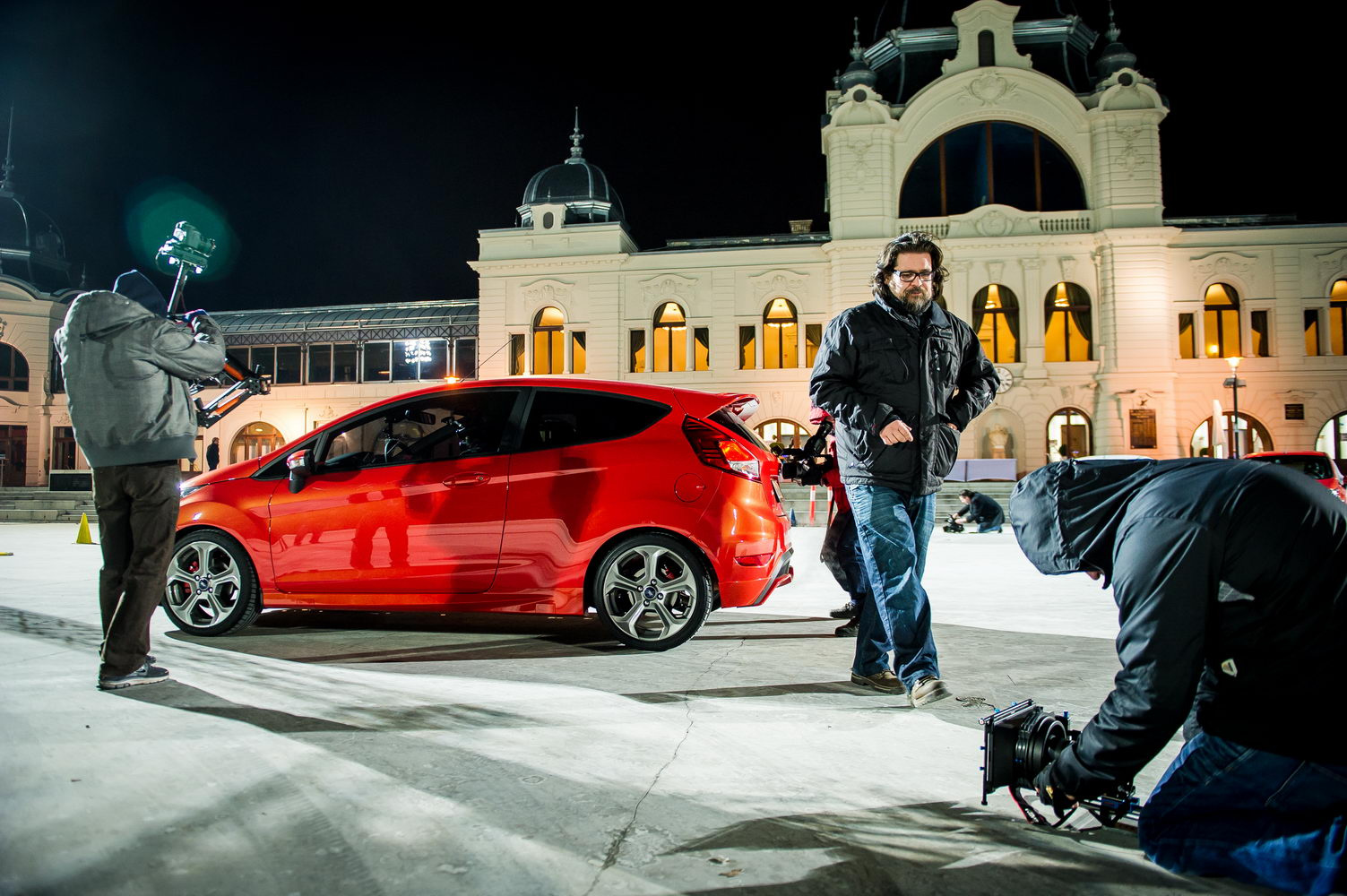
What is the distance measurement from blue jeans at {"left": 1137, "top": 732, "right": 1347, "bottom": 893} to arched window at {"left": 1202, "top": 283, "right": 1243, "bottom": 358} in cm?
3298

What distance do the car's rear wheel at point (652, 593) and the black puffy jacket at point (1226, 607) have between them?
10.8 feet

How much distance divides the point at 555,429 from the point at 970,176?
31.9 metres

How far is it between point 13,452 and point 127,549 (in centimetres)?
4506

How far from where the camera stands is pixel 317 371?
3891cm

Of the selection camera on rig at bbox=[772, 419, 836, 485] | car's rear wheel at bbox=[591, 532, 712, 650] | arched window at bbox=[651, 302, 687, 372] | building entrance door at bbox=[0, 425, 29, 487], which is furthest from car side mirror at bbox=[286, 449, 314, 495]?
building entrance door at bbox=[0, 425, 29, 487]

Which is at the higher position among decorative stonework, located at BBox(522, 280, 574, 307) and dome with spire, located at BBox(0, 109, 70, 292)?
dome with spire, located at BBox(0, 109, 70, 292)

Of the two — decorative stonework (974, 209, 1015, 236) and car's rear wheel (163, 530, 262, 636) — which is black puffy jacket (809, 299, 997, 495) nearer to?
car's rear wheel (163, 530, 262, 636)

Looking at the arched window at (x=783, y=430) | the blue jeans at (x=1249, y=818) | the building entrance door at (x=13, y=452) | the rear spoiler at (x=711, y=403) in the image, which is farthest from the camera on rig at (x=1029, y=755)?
the building entrance door at (x=13, y=452)

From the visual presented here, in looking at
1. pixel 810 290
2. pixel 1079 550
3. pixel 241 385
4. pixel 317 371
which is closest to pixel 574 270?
pixel 810 290

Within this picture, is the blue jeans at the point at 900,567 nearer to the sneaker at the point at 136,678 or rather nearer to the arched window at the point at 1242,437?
the sneaker at the point at 136,678

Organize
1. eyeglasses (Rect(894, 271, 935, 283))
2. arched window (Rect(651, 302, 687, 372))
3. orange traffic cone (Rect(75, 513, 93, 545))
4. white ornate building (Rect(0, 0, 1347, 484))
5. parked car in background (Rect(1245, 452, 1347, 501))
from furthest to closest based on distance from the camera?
arched window (Rect(651, 302, 687, 372)) → white ornate building (Rect(0, 0, 1347, 484)) → parked car in background (Rect(1245, 452, 1347, 501)) → orange traffic cone (Rect(75, 513, 93, 545)) → eyeglasses (Rect(894, 271, 935, 283))

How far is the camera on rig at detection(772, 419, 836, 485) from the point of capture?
645 centimetres

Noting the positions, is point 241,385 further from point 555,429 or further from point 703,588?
point 703,588

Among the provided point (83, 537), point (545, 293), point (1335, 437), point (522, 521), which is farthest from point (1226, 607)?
point (1335, 437)
